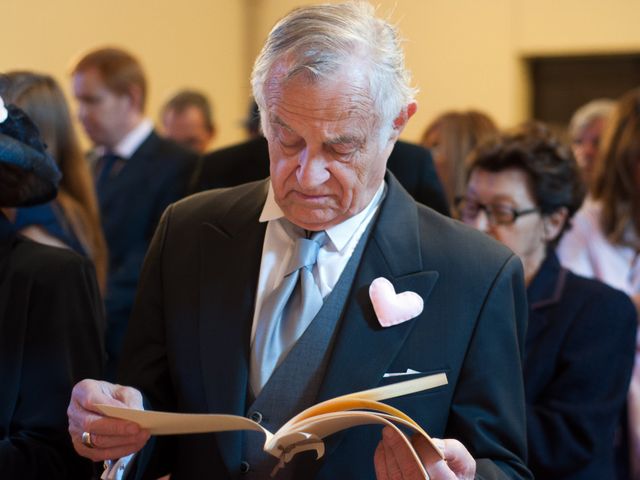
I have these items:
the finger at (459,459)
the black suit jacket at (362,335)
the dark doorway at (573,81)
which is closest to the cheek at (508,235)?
the black suit jacket at (362,335)

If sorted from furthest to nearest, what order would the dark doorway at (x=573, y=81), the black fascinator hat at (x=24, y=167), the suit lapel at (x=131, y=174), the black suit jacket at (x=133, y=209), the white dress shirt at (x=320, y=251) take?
the dark doorway at (x=573, y=81), the suit lapel at (x=131, y=174), the black suit jacket at (x=133, y=209), the black fascinator hat at (x=24, y=167), the white dress shirt at (x=320, y=251)

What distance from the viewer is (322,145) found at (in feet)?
5.49

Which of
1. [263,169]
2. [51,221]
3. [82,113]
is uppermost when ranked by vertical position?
[263,169]

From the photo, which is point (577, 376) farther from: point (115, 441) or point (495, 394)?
point (115, 441)

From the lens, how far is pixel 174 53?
8.45 m

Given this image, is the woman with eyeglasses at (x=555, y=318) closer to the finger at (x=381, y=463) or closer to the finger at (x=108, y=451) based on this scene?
the finger at (x=381, y=463)

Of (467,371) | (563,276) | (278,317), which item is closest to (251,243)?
(278,317)

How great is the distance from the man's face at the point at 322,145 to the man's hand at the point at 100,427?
43 centimetres

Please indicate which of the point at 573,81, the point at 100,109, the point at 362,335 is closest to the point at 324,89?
the point at 362,335

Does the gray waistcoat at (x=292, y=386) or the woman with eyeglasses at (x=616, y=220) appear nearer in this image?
the gray waistcoat at (x=292, y=386)

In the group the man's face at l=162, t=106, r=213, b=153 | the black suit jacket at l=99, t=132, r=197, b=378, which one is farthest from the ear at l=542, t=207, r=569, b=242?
the man's face at l=162, t=106, r=213, b=153

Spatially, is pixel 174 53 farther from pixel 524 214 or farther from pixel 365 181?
pixel 365 181

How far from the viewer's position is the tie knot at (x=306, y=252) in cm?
178

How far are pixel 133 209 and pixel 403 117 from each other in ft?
8.92
